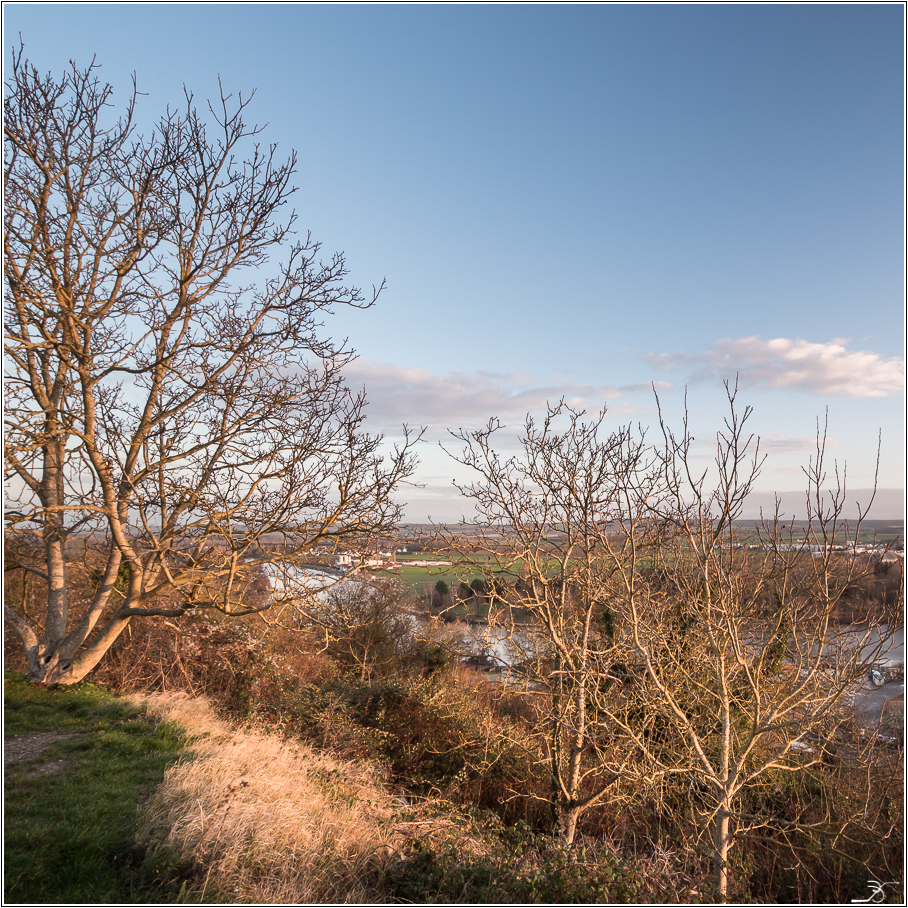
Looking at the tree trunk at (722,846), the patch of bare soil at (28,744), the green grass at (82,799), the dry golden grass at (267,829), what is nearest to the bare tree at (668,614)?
the tree trunk at (722,846)

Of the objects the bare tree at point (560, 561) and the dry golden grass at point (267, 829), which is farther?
the bare tree at point (560, 561)

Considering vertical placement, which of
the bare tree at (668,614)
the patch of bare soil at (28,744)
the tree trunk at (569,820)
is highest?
the bare tree at (668,614)

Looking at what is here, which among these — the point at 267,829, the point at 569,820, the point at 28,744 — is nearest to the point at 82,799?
the point at 267,829

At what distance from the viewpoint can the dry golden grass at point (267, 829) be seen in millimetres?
3605

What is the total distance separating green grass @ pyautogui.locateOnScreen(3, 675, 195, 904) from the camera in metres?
3.24

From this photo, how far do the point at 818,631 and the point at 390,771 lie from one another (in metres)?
6.35

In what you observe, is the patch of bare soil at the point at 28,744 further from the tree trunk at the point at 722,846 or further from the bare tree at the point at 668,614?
the tree trunk at the point at 722,846

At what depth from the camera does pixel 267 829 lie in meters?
4.01

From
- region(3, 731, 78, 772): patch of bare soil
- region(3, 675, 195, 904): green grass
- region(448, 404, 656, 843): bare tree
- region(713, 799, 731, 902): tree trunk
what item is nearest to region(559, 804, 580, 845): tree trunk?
region(448, 404, 656, 843): bare tree

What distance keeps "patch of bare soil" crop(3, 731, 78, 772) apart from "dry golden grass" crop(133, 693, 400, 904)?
1487 mm

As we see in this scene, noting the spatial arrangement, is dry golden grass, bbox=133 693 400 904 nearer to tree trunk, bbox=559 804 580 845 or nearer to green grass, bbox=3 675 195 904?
green grass, bbox=3 675 195 904

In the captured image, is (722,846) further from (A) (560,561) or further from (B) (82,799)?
(B) (82,799)

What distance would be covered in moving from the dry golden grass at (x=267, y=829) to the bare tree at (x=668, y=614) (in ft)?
7.92

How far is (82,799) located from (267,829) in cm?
164
